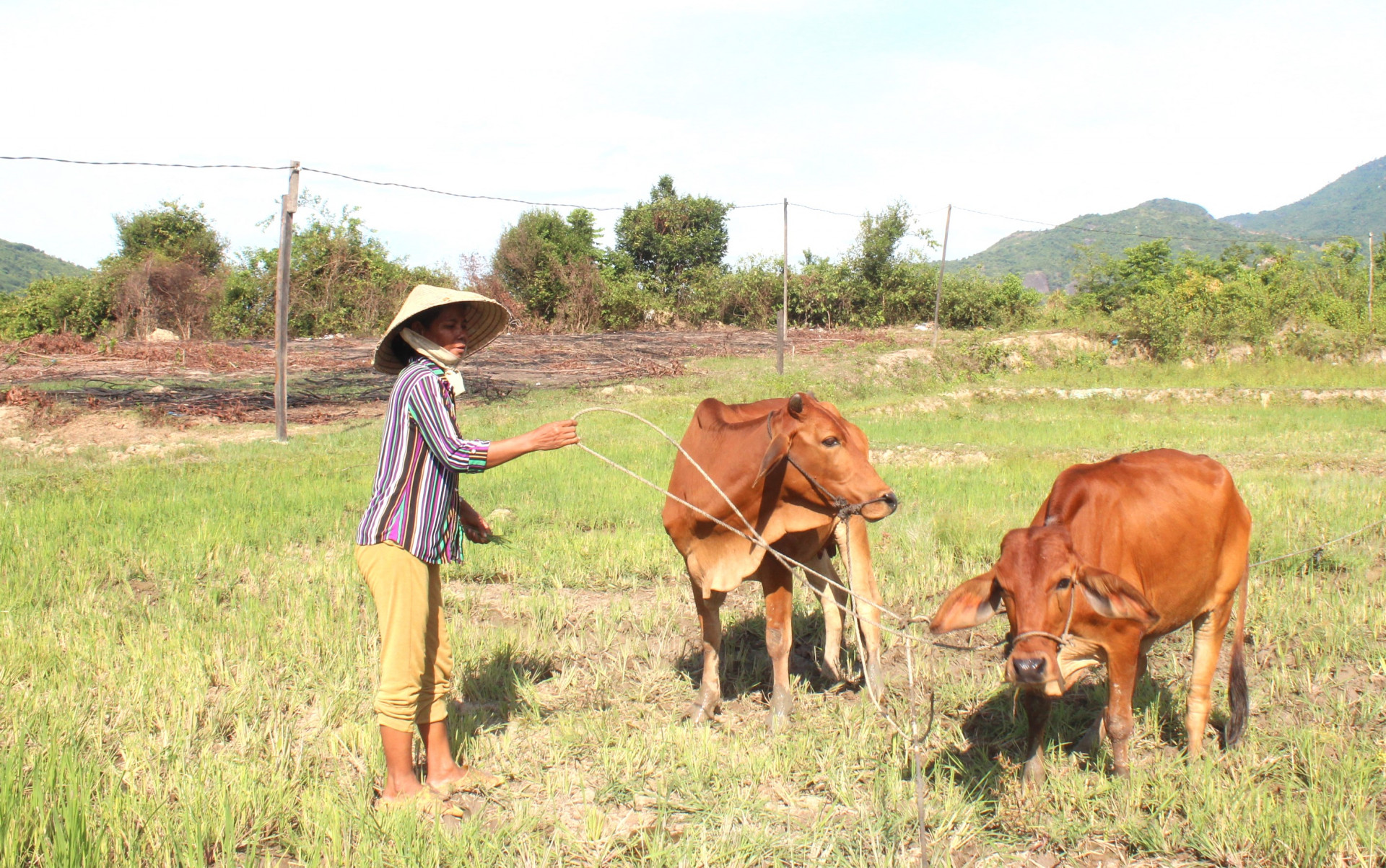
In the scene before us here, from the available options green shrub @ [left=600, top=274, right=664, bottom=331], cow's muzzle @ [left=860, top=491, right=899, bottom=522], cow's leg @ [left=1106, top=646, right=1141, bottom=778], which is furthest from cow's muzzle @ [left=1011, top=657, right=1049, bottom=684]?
green shrub @ [left=600, top=274, right=664, bottom=331]

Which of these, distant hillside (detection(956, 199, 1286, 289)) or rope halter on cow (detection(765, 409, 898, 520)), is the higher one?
distant hillside (detection(956, 199, 1286, 289))

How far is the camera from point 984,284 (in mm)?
34969

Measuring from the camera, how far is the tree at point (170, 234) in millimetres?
31391

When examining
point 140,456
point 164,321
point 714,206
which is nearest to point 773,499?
point 140,456

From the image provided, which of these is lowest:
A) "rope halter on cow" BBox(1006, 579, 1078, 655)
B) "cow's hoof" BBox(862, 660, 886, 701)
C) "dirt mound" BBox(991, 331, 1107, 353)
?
"cow's hoof" BBox(862, 660, 886, 701)

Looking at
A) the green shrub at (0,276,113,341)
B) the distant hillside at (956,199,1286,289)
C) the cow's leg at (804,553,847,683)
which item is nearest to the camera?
the cow's leg at (804,553,847,683)

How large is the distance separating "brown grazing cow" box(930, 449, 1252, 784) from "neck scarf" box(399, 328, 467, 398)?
1880 mm

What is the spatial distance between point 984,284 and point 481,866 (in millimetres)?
34649

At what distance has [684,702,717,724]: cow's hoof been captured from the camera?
4379 mm

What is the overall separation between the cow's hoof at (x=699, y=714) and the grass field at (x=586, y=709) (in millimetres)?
109

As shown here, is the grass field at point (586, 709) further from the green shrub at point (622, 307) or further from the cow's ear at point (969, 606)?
the green shrub at point (622, 307)

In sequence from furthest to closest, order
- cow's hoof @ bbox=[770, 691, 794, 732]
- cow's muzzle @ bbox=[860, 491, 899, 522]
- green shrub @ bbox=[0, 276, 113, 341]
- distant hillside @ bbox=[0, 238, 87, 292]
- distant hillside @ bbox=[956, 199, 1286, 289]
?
1. distant hillside @ bbox=[956, 199, 1286, 289]
2. distant hillside @ bbox=[0, 238, 87, 292]
3. green shrub @ bbox=[0, 276, 113, 341]
4. cow's hoof @ bbox=[770, 691, 794, 732]
5. cow's muzzle @ bbox=[860, 491, 899, 522]

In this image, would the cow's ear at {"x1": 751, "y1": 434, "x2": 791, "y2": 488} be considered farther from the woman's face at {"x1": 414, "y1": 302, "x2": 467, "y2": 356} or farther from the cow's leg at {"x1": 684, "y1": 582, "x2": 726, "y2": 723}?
the woman's face at {"x1": 414, "y1": 302, "x2": 467, "y2": 356}

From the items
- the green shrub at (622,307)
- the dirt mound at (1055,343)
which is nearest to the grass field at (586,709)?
the dirt mound at (1055,343)
